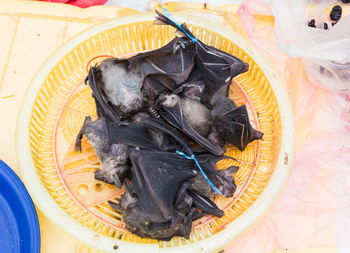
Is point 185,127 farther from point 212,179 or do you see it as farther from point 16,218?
point 16,218

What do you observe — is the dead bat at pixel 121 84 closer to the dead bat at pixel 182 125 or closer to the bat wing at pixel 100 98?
the bat wing at pixel 100 98

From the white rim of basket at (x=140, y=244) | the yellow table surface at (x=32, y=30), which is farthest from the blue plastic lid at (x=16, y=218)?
the yellow table surface at (x=32, y=30)

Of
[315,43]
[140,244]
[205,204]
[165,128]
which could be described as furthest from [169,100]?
[315,43]

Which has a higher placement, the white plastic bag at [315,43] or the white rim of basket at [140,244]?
the white plastic bag at [315,43]

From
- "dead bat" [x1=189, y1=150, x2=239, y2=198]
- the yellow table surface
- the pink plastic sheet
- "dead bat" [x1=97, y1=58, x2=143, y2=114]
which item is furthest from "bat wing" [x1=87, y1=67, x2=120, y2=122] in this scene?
the pink plastic sheet

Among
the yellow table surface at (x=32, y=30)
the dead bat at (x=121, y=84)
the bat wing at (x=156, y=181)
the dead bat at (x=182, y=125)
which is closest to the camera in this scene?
the bat wing at (x=156, y=181)

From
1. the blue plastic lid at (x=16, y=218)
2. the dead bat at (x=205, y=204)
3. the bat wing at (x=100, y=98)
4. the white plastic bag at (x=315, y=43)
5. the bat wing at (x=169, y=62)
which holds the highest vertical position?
the white plastic bag at (x=315, y=43)

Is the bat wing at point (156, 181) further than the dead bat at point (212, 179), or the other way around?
the dead bat at point (212, 179)

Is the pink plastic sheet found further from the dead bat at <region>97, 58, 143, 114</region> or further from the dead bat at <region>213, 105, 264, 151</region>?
the dead bat at <region>97, 58, 143, 114</region>
